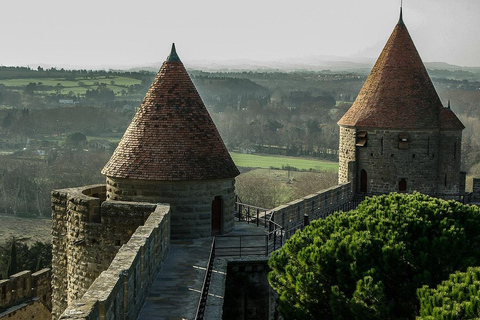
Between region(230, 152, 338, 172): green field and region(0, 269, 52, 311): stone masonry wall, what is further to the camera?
region(230, 152, 338, 172): green field

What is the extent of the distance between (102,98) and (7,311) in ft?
Answer: 285

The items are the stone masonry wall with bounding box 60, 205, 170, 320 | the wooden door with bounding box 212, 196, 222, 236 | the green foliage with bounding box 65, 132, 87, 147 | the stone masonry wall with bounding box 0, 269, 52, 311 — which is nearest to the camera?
the stone masonry wall with bounding box 60, 205, 170, 320

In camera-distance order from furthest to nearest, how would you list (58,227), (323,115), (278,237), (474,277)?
(323,115) < (278,237) < (58,227) < (474,277)

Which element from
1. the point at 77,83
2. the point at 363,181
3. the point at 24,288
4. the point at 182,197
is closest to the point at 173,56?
the point at 182,197

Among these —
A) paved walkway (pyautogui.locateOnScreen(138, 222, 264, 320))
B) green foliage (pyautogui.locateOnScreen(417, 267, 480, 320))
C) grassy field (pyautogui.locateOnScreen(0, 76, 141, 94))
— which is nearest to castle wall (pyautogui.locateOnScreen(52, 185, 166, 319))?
paved walkway (pyautogui.locateOnScreen(138, 222, 264, 320))

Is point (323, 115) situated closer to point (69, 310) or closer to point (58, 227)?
point (58, 227)

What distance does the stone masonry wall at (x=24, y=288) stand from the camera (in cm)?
2445

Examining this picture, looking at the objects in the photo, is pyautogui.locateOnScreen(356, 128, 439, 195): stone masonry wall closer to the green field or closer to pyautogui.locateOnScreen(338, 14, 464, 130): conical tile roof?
pyautogui.locateOnScreen(338, 14, 464, 130): conical tile roof

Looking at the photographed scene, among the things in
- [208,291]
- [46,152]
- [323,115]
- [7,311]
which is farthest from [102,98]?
[208,291]

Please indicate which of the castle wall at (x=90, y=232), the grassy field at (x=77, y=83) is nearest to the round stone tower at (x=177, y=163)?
the castle wall at (x=90, y=232)

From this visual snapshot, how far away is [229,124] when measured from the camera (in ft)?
317

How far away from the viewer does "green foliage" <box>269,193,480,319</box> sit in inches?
603

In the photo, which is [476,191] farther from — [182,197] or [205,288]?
[205,288]

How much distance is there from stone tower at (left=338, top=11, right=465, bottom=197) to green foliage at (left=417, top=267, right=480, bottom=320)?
15.2 meters
